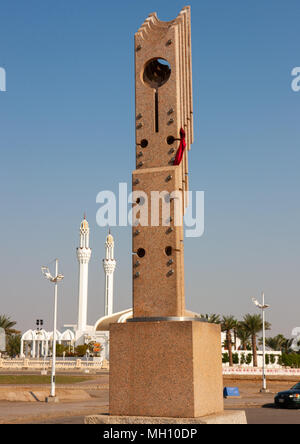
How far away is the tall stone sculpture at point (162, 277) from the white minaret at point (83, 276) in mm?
122093

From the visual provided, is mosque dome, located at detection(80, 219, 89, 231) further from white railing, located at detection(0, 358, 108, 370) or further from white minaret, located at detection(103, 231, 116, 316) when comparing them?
white railing, located at detection(0, 358, 108, 370)

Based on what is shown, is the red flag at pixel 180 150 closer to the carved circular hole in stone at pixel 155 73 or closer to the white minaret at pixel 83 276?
the carved circular hole in stone at pixel 155 73

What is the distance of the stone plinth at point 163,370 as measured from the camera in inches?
346

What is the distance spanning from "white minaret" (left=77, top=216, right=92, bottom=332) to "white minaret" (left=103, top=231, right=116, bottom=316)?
6.79 meters

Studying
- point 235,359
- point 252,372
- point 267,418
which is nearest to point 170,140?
point 267,418

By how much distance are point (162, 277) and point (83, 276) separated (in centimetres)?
12299

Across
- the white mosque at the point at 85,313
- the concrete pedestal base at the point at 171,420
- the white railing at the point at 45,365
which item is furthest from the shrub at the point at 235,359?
the concrete pedestal base at the point at 171,420

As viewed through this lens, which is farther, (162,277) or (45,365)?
(45,365)

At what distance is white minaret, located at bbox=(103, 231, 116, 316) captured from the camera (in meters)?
139

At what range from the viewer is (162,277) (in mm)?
9695

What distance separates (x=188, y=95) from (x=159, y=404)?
605 cm

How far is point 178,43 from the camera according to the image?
10578 millimetres

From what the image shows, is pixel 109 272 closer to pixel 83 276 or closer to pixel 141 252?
pixel 83 276
